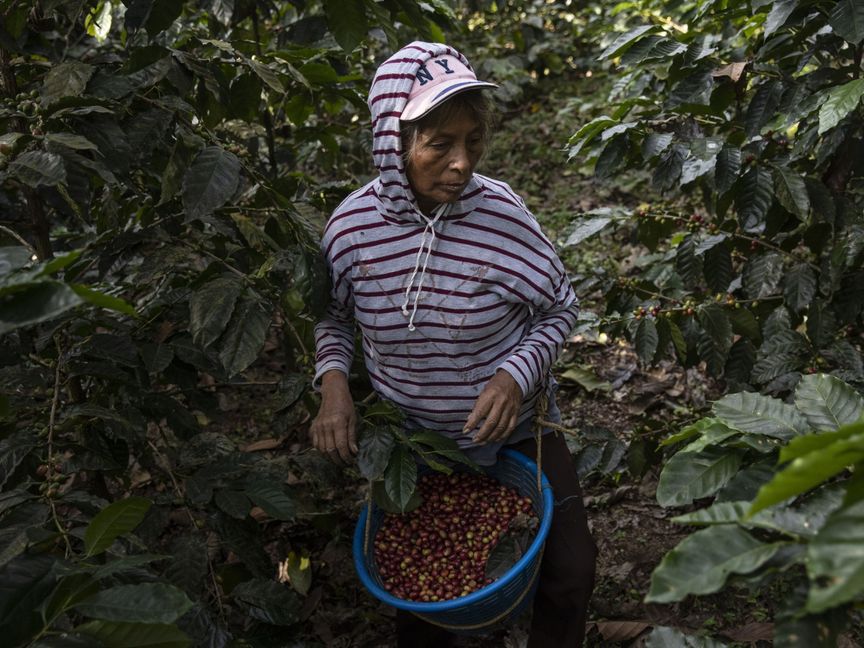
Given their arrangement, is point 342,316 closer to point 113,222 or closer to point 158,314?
point 158,314

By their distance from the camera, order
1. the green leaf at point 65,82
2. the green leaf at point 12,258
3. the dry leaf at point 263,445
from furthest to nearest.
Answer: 1. the dry leaf at point 263,445
2. the green leaf at point 65,82
3. the green leaf at point 12,258

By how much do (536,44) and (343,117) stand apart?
2.18 meters

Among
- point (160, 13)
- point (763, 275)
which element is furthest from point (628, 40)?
point (160, 13)

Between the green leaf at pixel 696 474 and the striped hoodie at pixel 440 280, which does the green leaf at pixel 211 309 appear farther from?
the green leaf at pixel 696 474

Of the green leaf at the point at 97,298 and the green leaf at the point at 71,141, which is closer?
the green leaf at the point at 97,298

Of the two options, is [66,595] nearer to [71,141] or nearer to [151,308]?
[71,141]

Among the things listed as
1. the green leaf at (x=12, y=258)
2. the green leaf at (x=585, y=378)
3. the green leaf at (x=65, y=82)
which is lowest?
the green leaf at (x=585, y=378)

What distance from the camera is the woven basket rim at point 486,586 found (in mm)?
1568

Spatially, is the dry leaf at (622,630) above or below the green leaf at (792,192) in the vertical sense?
below

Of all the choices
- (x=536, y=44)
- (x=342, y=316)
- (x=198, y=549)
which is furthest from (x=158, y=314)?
(x=536, y=44)

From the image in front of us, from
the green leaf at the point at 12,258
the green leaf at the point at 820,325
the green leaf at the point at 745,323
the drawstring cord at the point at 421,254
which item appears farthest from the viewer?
the green leaf at the point at 745,323

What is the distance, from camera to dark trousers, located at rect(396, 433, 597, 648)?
181 centimetres

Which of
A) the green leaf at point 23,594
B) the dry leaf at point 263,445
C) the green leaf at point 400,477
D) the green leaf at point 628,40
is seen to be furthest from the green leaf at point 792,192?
the dry leaf at point 263,445

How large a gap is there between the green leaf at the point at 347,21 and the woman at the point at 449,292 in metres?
0.11
